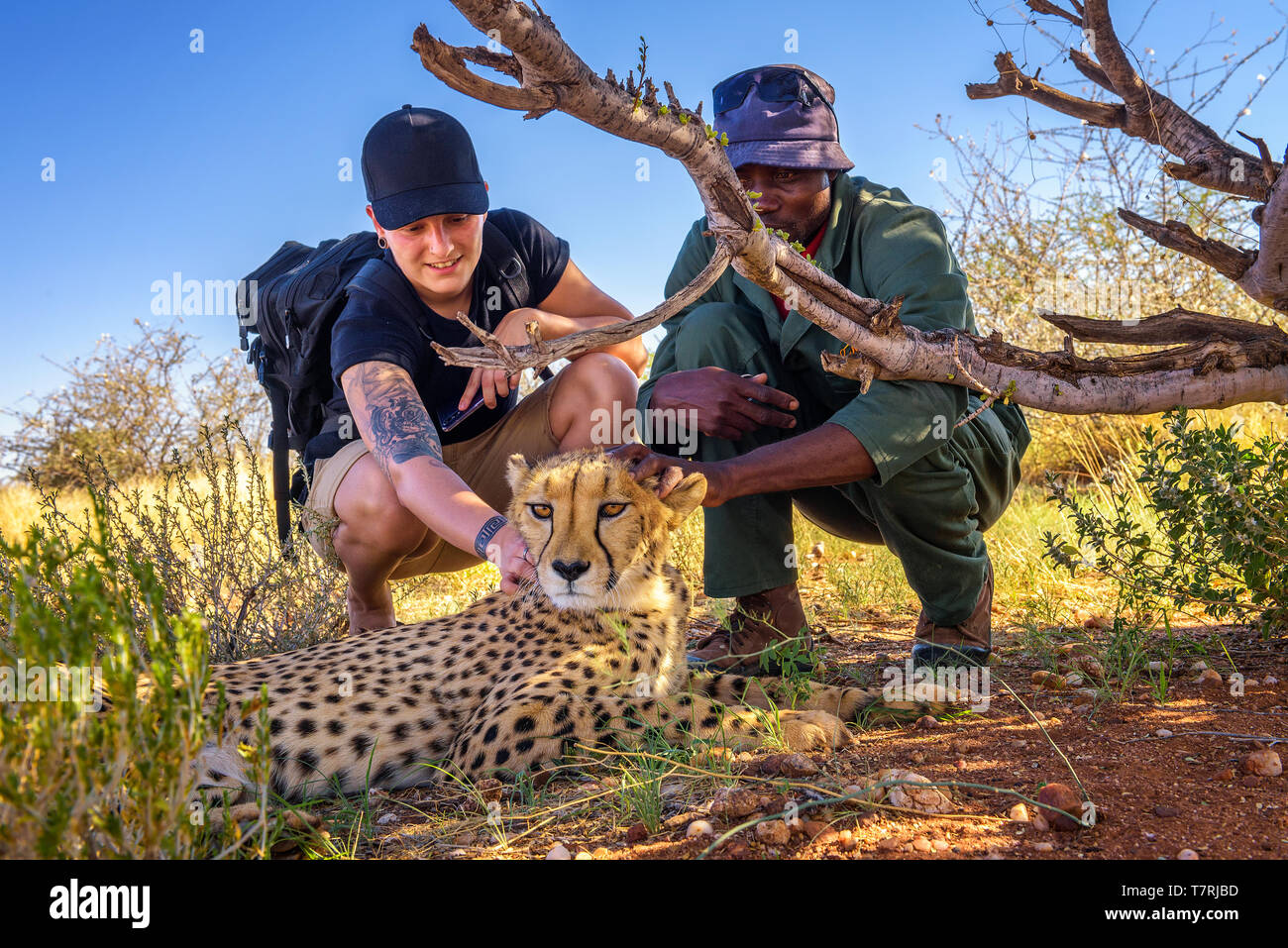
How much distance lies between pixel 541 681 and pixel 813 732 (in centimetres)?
72

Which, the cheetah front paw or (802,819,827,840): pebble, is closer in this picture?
(802,819,827,840): pebble

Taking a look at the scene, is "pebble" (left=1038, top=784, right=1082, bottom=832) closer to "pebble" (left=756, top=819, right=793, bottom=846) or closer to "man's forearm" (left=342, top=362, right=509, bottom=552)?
"pebble" (left=756, top=819, right=793, bottom=846)

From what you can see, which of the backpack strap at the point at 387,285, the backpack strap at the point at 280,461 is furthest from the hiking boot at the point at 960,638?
the backpack strap at the point at 280,461

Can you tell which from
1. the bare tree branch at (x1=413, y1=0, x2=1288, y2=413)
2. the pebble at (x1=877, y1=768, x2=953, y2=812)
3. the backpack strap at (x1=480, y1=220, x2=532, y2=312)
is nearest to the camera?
the pebble at (x1=877, y1=768, x2=953, y2=812)

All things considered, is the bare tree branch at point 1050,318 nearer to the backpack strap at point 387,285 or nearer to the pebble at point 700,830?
the pebble at point 700,830

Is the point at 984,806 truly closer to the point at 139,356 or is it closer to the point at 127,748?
the point at 127,748

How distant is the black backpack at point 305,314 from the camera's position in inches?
139

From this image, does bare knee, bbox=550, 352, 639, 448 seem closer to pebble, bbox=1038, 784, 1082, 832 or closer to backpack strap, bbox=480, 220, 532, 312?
backpack strap, bbox=480, 220, 532, 312

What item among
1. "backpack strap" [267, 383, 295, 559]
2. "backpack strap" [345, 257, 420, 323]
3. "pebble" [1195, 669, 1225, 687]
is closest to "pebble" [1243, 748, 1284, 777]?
"pebble" [1195, 669, 1225, 687]

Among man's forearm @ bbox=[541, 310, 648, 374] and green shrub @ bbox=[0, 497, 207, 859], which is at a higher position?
man's forearm @ bbox=[541, 310, 648, 374]

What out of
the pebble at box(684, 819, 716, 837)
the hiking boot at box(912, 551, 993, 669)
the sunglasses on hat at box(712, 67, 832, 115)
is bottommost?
the pebble at box(684, 819, 716, 837)

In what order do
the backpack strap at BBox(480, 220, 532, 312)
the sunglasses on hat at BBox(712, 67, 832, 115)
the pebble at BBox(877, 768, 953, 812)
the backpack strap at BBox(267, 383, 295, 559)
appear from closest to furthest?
the pebble at BBox(877, 768, 953, 812), the sunglasses on hat at BBox(712, 67, 832, 115), the backpack strap at BBox(480, 220, 532, 312), the backpack strap at BBox(267, 383, 295, 559)

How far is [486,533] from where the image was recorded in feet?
8.79

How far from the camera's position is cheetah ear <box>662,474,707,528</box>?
262 centimetres
